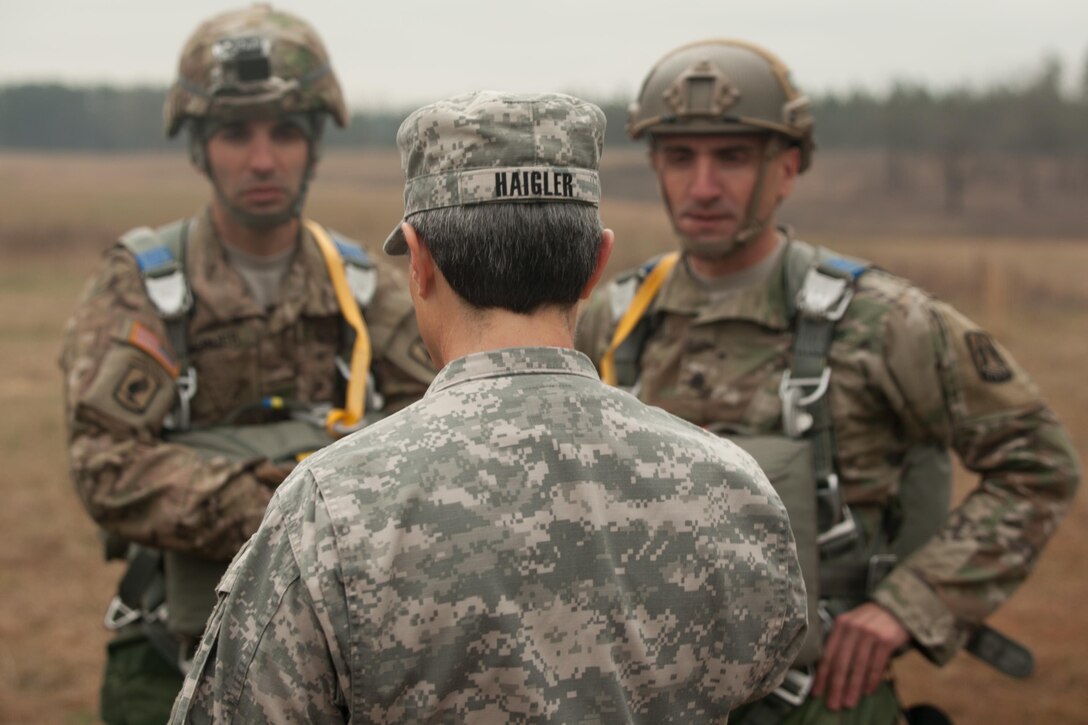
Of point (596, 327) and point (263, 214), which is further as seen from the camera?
point (596, 327)

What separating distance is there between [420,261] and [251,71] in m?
2.62

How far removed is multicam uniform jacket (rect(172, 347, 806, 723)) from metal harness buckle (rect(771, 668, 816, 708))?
1661 mm

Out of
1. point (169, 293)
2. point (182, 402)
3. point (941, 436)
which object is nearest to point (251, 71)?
point (169, 293)

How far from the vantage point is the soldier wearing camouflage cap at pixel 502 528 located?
190 cm

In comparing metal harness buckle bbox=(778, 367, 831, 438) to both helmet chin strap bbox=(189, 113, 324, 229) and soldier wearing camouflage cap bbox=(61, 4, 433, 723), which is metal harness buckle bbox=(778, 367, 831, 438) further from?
helmet chin strap bbox=(189, 113, 324, 229)

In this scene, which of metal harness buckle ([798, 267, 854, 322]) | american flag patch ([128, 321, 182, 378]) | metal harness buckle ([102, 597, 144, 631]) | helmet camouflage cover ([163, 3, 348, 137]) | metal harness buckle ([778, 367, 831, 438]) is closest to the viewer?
metal harness buckle ([778, 367, 831, 438])

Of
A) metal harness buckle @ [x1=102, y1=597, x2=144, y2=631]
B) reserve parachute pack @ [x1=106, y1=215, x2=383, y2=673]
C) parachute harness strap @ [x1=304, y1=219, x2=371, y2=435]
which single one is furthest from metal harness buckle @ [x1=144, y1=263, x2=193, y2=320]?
metal harness buckle @ [x1=102, y1=597, x2=144, y2=631]

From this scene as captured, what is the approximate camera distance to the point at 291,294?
174 inches

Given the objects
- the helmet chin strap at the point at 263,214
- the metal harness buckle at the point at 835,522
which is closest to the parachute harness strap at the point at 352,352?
the helmet chin strap at the point at 263,214

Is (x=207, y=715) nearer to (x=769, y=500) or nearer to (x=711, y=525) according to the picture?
(x=711, y=525)

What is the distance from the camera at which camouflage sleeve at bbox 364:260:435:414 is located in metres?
4.37

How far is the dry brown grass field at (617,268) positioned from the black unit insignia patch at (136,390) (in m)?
3.16

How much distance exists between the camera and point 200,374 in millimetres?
4238

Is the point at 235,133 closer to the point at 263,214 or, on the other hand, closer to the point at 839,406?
the point at 263,214
